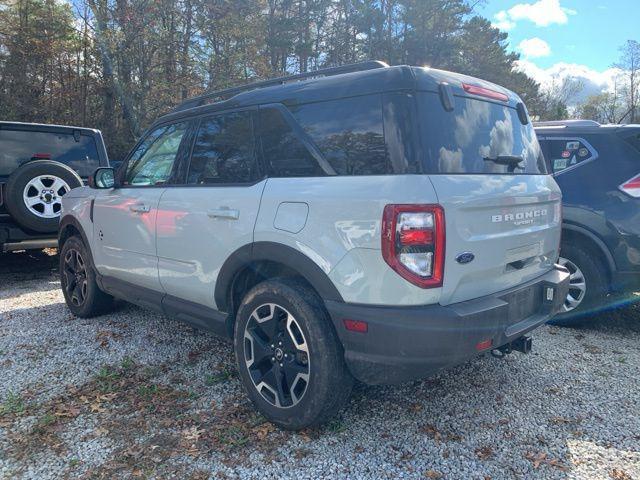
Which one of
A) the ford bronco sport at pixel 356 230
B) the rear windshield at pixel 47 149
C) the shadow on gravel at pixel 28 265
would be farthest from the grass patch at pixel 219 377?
the shadow on gravel at pixel 28 265

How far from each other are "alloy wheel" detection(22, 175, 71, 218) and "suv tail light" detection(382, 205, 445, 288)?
5.03 metres

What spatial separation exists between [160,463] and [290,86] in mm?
2255

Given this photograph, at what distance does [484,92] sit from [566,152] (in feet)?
7.46

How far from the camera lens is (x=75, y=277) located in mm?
4785

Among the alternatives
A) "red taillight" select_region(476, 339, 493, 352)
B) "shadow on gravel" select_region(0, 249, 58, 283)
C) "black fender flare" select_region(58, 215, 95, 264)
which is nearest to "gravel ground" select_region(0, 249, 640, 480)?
"red taillight" select_region(476, 339, 493, 352)

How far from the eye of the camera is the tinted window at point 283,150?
2598mm

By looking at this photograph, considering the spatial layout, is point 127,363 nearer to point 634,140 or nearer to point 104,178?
point 104,178

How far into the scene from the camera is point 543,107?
34.9 m

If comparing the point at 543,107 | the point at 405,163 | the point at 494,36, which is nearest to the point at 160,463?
the point at 405,163

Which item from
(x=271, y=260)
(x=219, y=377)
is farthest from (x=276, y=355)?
(x=219, y=377)

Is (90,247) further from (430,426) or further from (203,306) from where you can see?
(430,426)

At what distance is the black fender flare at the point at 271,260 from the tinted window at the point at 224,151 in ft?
1.59

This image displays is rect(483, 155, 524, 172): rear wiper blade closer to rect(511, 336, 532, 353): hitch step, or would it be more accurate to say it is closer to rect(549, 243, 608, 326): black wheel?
rect(511, 336, 532, 353): hitch step

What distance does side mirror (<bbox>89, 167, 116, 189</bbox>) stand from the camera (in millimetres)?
4180
